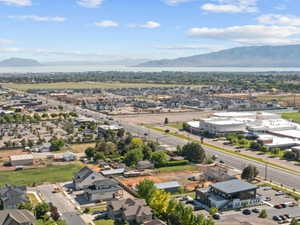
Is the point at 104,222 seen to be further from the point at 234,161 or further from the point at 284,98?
the point at 284,98

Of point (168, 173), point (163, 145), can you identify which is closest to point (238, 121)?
point (163, 145)

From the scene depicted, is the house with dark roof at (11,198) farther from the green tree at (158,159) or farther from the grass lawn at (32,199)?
the green tree at (158,159)

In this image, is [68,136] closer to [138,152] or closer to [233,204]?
[138,152]

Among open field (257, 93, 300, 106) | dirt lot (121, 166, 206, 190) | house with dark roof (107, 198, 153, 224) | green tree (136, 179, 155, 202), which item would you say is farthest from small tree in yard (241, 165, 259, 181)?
open field (257, 93, 300, 106)

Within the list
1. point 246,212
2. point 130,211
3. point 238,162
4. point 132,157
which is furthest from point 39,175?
point 238,162

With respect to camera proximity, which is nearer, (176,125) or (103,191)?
(103,191)

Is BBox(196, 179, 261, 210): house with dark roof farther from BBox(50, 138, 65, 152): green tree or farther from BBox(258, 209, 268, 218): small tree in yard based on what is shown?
BBox(50, 138, 65, 152): green tree
